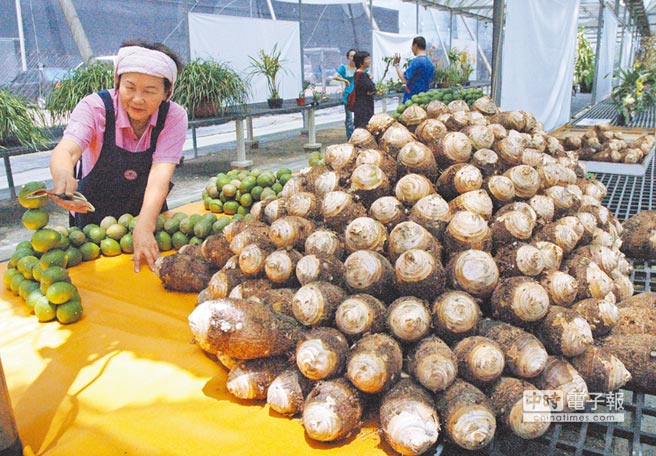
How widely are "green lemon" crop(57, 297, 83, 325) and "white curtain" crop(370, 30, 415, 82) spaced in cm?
1115

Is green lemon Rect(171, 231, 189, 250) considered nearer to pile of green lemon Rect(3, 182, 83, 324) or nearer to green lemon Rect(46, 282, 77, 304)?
pile of green lemon Rect(3, 182, 83, 324)

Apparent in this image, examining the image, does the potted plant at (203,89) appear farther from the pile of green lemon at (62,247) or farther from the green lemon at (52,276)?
the green lemon at (52,276)

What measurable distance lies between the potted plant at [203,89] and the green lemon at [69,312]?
4851 mm

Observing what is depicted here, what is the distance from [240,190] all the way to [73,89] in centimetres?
360

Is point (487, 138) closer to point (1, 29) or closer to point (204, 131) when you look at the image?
point (1, 29)

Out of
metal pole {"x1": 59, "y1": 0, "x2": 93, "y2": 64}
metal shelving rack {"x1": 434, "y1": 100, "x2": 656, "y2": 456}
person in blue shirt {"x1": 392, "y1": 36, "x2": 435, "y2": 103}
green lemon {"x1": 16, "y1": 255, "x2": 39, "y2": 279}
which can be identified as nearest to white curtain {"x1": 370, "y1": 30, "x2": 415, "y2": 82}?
person in blue shirt {"x1": 392, "y1": 36, "x2": 435, "y2": 103}

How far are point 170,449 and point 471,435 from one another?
760 mm

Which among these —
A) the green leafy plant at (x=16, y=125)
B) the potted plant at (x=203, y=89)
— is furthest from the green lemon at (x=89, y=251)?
the potted plant at (x=203, y=89)

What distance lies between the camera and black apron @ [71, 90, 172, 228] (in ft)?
8.78

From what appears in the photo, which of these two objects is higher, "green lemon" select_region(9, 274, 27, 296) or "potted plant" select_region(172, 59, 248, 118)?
"potted plant" select_region(172, 59, 248, 118)

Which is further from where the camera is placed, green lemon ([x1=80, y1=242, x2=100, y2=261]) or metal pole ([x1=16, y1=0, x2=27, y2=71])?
metal pole ([x1=16, y1=0, x2=27, y2=71])

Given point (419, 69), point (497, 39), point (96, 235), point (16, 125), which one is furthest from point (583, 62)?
point (96, 235)

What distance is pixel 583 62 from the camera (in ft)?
60.0

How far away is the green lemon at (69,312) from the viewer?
189 cm
